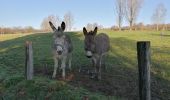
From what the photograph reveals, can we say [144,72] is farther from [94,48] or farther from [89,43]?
[94,48]

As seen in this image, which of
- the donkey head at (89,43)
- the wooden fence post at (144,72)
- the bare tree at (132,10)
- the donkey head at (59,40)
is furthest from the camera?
the bare tree at (132,10)

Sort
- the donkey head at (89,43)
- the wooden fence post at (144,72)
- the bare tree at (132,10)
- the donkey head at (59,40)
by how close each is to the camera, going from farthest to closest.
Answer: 1. the bare tree at (132,10)
2. the donkey head at (89,43)
3. the donkey head at (59,40)
4. the wooden fence post at (144,72)

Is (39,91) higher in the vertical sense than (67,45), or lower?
lower

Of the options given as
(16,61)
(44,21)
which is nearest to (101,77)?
(16,61)

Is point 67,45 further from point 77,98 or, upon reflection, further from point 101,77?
→ point 77,98

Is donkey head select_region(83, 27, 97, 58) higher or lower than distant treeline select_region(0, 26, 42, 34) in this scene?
lower

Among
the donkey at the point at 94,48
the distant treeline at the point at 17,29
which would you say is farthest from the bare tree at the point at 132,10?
the donkey at the point at 94,48

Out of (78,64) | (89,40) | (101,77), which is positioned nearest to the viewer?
(89,40)

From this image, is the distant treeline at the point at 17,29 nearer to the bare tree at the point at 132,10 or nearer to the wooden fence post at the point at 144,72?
the bare tree at the point at 132,10

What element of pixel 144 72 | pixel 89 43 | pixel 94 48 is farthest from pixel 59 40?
pixel 144 72

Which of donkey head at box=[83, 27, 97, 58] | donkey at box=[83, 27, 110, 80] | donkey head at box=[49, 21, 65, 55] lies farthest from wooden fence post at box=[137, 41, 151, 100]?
donkey head at box=[83, 27, 97, 58]

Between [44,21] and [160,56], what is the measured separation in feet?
287

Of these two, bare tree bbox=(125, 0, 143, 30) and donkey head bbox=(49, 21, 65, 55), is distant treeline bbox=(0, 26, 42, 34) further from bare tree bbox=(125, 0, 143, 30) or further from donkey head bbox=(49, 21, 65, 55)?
donkey head bbox=(49, 21, 65, 55)

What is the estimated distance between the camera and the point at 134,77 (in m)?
16.7
